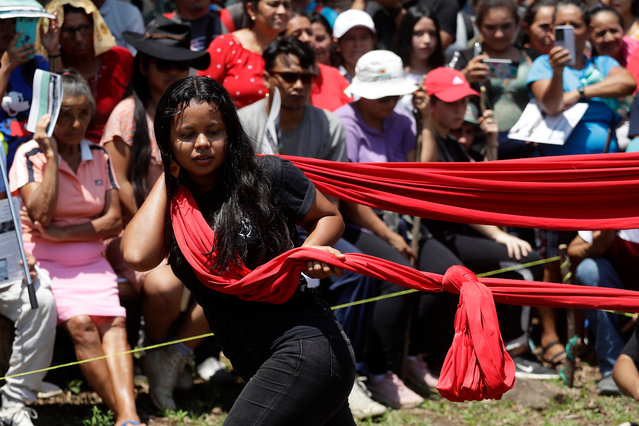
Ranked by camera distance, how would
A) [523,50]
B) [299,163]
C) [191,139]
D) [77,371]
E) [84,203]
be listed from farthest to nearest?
[523,50]
[77,371]
[84,203]
[299,163]
[191,139]

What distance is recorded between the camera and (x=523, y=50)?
732 cm

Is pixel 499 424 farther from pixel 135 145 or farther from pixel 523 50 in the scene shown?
pixel 523 50

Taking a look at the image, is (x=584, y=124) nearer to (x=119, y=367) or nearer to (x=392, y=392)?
(x=392, y=392)

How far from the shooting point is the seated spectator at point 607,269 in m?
5.98

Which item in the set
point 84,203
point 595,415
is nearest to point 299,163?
point 84,203

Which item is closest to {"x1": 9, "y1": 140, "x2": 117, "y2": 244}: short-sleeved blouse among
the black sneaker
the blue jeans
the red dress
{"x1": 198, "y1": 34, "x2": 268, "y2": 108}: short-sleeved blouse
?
the red dress

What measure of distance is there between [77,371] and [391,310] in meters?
1.97

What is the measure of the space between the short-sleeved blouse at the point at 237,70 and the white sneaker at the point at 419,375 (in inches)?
79.9

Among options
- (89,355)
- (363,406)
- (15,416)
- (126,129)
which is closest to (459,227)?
(363,406)

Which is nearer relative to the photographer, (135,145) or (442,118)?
(135,145)

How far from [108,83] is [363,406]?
2603 millimetres

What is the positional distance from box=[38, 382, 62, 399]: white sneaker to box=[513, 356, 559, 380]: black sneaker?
114 inches

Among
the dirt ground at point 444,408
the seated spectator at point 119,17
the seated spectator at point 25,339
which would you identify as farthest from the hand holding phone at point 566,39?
the seated spectator at point 25,339

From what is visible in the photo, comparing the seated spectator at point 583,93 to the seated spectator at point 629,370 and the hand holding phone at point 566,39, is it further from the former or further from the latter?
the seated spectator at point 629,370
